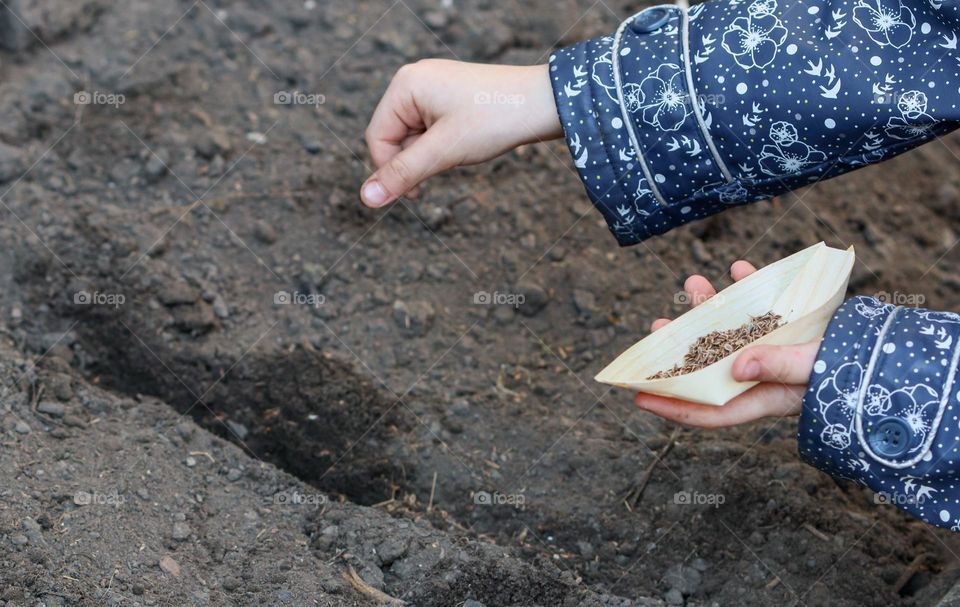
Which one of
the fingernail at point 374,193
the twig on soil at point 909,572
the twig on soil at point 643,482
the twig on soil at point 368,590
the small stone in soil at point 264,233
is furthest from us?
the small stone in soil at point 264,233

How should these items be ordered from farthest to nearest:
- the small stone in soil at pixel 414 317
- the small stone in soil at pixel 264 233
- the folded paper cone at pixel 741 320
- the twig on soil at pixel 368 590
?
the small stone in soil at pixel 264 233
the small stone in soil at pixel 414 317
the twig on soil at pixel 368 590
the folded paper cone at pixel 741 320

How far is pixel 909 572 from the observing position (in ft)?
7.78

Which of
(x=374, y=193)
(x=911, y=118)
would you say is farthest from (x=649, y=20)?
(x=374, y=193)

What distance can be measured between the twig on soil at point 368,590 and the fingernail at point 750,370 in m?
0.80

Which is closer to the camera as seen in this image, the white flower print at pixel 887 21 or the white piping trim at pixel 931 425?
the white piping trim at pixel 931 425

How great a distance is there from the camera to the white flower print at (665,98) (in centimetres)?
218

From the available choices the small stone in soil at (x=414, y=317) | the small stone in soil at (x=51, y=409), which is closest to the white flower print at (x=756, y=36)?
the small stone in soil at (x=414, y=317)

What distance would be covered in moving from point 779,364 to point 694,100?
58 centimetres

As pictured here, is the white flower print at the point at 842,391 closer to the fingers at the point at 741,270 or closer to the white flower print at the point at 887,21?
the fingers at the point at 741,270

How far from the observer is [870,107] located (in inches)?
82.5

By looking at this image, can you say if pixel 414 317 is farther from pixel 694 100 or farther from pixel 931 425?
pixel 931 425

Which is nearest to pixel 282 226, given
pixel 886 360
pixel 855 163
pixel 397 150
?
pixel 397 150

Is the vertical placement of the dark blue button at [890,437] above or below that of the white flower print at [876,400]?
below

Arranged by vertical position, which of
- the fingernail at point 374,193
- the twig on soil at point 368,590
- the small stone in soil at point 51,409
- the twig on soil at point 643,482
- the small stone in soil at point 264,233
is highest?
the fingernail at point 374,193
